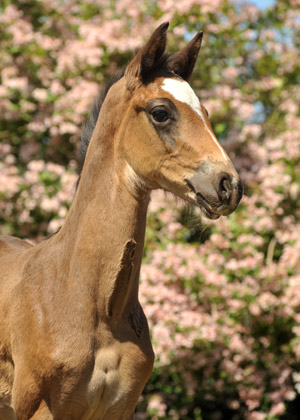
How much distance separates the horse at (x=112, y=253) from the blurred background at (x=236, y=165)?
139cm

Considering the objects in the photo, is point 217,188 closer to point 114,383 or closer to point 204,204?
point 204,204

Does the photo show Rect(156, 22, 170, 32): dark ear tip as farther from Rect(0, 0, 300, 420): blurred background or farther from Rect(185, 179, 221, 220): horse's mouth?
Rect(0, 0, 300, 420): blurred background

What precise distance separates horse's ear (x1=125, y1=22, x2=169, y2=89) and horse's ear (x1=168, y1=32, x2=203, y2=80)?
0.29ft

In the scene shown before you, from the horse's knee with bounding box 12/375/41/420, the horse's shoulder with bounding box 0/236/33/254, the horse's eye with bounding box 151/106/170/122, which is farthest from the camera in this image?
the horse's shoulder with bounding box 0/236/33/254

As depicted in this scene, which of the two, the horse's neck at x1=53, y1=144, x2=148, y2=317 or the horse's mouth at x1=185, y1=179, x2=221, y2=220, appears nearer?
the horse's mouth at x1=185, y1=179, x2=221, y2=220

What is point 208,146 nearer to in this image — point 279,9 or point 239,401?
point 239,401

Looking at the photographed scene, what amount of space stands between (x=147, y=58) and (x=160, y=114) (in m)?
0.26

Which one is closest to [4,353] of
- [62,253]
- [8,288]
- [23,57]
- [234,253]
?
[8,288]

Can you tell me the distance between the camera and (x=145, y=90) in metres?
2.64

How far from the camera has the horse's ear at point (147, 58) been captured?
2.59 meters

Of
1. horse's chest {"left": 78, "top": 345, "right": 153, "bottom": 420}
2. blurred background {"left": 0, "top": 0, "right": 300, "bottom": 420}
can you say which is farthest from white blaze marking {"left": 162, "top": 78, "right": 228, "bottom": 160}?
blurred background {"left": 0, "top": 0, "right": 300, "bottom": 420}

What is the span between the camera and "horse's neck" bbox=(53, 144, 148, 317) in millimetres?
2664

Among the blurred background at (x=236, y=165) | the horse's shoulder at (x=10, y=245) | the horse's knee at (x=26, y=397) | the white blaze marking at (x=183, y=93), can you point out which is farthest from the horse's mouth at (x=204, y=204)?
the blurred background at (x=236, y=165)

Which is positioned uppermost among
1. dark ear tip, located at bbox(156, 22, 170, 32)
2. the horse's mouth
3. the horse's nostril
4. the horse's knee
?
dark ear tip, located at bbox(156, 22, 170, 32)
